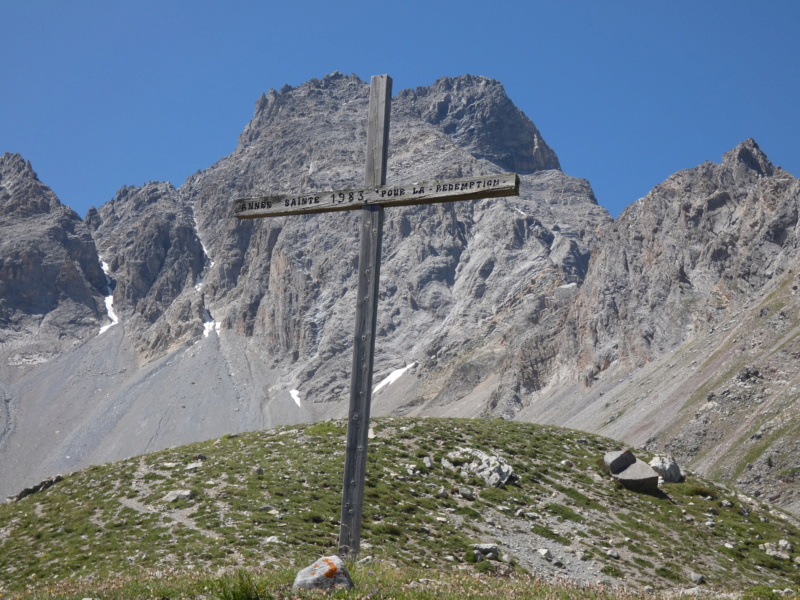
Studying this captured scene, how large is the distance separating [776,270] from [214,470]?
439ft

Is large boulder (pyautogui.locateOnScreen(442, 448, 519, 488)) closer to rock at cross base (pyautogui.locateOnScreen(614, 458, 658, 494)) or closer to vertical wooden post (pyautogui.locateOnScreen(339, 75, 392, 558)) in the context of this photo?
rock at cross base (pyautogui.locateOnScreen(614, 458, 658, 494))

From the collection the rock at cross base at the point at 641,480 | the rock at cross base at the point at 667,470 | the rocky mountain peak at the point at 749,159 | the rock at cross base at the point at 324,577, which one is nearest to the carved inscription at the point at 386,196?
the rock at cross base at the point at 324,577

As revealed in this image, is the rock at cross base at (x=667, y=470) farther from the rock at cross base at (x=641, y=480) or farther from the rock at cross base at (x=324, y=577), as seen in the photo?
the rock at cross base at (x=324, y=577)

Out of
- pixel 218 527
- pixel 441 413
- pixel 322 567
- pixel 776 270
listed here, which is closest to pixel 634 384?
pixel 776 270

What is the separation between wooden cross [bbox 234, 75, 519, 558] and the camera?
13.4 m

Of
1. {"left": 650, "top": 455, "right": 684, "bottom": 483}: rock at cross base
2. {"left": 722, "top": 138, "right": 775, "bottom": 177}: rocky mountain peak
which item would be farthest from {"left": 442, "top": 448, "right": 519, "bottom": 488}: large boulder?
{"left": 722, "top": 138, "right": 775, "bottom": 177}: rocky mountain peak

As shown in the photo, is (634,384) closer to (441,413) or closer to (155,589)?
(441,413)

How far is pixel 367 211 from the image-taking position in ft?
47.6

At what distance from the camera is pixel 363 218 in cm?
1482

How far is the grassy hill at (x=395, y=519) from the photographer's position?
775 inches

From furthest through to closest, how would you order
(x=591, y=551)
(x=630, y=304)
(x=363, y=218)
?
(x=630, y=304) → (x=591, y=551) → (x=363, y=218)

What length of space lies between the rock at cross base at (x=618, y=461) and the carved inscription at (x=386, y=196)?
20678 mm

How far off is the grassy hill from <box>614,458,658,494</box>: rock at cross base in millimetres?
436

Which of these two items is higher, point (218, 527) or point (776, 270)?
point (776, 270)
